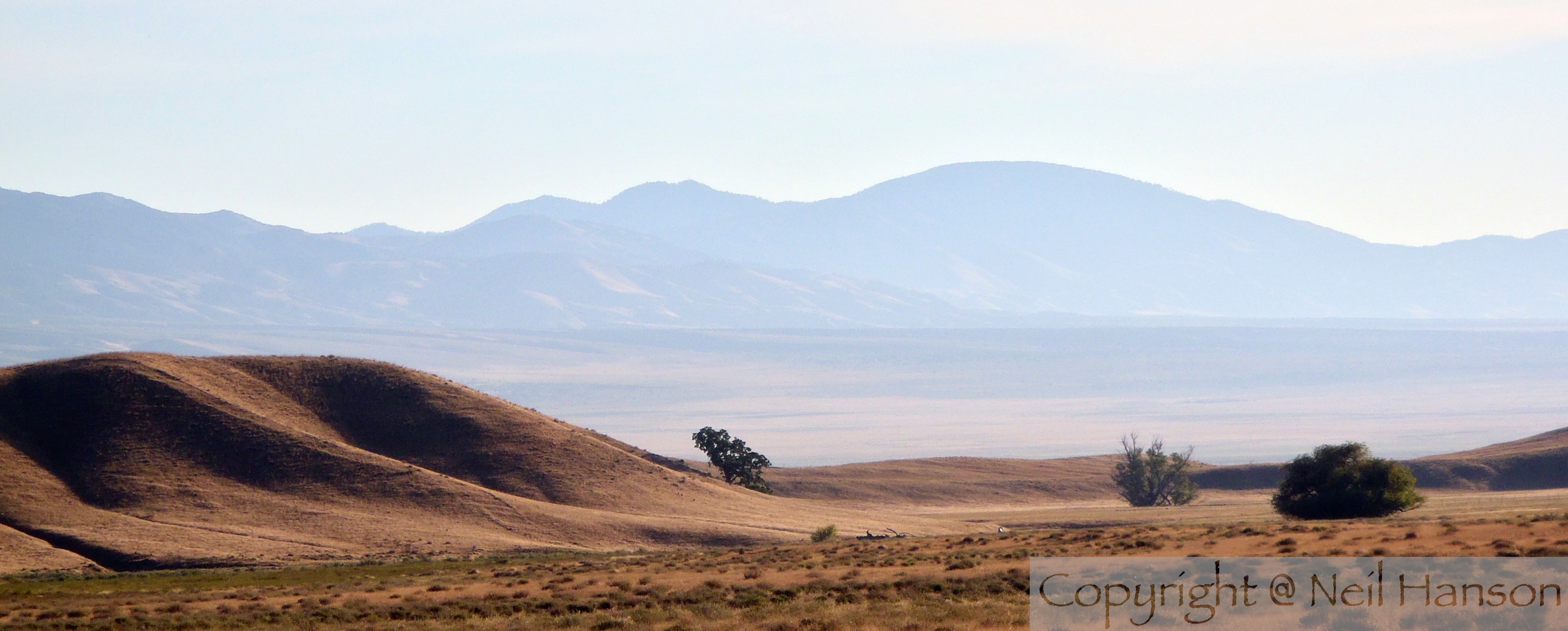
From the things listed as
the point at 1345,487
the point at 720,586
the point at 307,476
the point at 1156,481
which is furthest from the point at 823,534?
the point at 1156,481

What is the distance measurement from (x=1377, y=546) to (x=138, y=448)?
50.5 metres

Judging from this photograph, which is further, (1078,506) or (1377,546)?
(1078,506)

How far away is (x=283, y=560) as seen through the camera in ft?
148

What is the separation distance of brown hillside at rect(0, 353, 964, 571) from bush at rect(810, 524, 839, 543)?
1.42 m

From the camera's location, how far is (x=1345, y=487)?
47812 millimetres

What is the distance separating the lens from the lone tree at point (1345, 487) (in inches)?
1833

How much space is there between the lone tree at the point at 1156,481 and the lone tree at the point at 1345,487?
30968 millimetres

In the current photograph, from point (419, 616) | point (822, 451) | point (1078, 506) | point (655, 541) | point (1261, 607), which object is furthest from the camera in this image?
point (822, 451)

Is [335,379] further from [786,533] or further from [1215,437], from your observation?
[1215,437]

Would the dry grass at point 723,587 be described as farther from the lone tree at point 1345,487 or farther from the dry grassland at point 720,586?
the lone tree at point 1345,487

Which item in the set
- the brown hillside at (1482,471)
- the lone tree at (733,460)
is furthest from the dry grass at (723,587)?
the brown hillside at (1482,471)

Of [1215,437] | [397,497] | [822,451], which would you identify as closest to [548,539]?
[397,497]

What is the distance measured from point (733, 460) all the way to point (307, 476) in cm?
2762

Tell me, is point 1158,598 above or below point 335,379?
below
